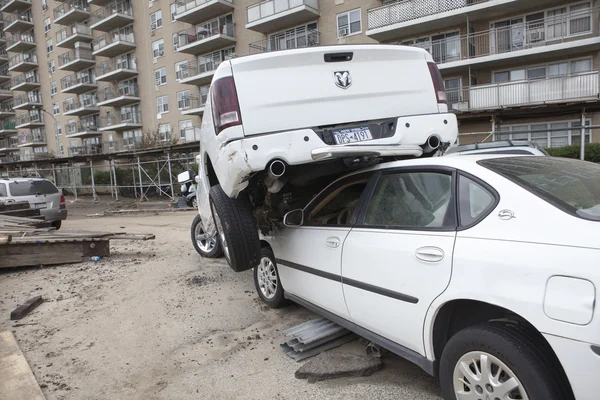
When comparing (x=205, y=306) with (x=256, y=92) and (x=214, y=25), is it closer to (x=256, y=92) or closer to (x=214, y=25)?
(x=256, y=92)

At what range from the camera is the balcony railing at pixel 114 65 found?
130 ft

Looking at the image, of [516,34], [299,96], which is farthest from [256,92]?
[516,34]

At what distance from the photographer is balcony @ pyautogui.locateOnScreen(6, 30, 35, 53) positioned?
53.3m

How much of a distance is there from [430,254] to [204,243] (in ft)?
18.0

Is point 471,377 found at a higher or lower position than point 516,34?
lower

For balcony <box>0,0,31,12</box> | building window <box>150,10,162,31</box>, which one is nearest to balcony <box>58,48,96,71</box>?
building window <box>150,10,162,31</box>

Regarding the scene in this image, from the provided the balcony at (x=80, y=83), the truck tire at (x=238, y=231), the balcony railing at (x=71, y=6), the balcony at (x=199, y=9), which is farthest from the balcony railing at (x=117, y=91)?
the truck tire at (x=238, y=231)

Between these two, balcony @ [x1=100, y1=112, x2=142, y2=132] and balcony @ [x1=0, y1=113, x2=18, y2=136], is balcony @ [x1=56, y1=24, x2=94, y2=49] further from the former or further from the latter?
balcony @ [x1=0, y1=113, x2=18, y2=136]

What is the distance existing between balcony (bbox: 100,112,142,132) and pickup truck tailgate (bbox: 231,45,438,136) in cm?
3902

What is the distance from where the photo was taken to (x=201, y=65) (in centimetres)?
3241

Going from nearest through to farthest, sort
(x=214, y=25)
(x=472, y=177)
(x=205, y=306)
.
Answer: (x=472, y=177), (x=205, y=306), (x=214, y=25)

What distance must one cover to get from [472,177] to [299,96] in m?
1.76

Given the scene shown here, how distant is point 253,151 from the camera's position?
3.53 metres

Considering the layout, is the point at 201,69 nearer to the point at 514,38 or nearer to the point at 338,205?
the point at 514,38
